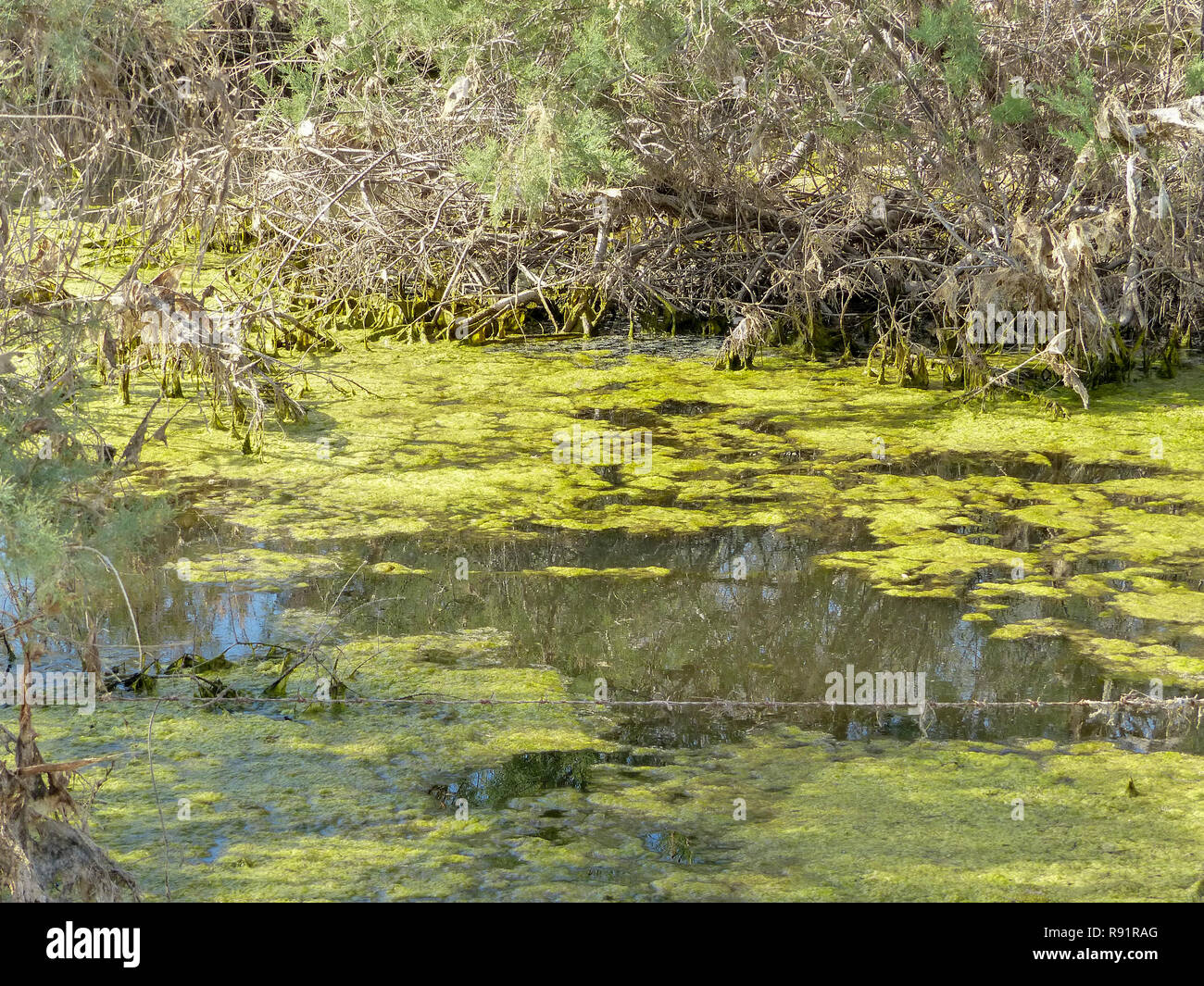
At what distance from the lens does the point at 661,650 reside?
14.6ft

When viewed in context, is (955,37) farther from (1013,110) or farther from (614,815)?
(614,815)

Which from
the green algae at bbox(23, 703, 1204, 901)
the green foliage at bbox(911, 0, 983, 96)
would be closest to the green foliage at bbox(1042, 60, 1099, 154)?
the green foliage at bbox(911, 0, 983, 96)

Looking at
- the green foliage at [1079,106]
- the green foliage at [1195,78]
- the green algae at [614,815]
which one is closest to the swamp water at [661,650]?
the green algae at [614,815]

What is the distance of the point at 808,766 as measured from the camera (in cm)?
364

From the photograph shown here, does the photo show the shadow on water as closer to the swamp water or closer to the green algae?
the swamp water

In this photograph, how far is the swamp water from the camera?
10.5 ft

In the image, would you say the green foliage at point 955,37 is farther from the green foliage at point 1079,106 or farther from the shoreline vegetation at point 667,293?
the green foliage at point 1079,106

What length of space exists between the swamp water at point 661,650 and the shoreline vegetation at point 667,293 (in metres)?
0.04

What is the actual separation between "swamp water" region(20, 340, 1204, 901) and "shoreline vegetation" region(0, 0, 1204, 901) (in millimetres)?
41

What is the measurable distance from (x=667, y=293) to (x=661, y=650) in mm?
4822

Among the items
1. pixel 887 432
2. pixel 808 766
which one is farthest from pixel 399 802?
pixel 887 432

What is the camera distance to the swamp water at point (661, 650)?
10.5ft

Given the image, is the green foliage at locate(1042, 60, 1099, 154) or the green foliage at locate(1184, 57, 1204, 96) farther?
the green foliage at locate(1042, 60, 1099, 154)

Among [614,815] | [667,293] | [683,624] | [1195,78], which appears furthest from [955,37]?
[614,815]
